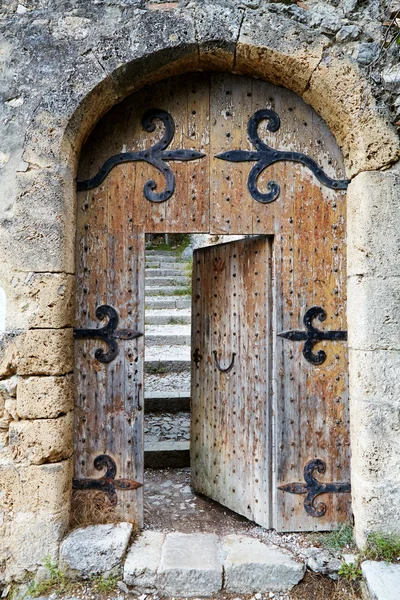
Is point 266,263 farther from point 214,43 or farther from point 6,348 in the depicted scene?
point 6,348

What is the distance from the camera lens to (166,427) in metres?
4.39

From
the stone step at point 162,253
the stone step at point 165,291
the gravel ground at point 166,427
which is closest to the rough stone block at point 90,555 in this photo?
the gravel ground at point 166,427

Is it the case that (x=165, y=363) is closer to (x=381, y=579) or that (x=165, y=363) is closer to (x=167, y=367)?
(x=167, y=367)

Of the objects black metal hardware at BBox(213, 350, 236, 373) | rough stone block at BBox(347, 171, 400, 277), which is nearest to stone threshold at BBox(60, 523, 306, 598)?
black metal hardware at BBox(213, 350, 236, 373)

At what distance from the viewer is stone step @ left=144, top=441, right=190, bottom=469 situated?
3830 millimetres

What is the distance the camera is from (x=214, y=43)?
256 cm

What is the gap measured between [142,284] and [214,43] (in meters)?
1.50

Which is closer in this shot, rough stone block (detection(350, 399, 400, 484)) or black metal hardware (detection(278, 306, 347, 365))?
rough stone block (detection(350, 399, 400, 484))

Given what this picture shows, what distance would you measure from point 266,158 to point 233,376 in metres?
1.51

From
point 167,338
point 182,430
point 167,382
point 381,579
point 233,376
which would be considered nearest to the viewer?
point 381,579

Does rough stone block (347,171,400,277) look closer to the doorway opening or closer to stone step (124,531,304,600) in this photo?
the doorway opening

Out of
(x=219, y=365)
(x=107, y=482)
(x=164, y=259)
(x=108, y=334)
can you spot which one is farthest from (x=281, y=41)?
(x=164, y=259)

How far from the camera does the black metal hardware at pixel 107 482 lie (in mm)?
2680

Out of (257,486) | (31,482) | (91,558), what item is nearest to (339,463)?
(257,486)
